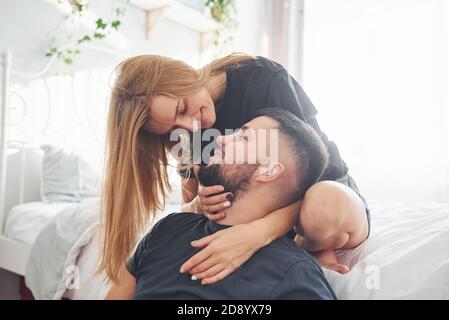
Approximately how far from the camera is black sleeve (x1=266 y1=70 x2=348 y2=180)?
79 cm

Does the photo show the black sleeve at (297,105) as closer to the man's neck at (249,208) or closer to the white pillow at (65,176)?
the man's neck at (249,208)

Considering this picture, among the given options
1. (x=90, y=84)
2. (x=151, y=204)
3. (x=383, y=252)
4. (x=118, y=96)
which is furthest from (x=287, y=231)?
(x=90, y=84)

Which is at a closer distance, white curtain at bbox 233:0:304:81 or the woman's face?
the woman's face

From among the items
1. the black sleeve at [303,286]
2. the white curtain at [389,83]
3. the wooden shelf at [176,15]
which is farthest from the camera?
the white curtain at [389,83]

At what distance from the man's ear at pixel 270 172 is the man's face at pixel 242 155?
11mm

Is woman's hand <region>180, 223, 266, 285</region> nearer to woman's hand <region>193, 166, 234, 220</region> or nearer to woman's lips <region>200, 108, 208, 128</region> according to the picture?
woman's hand <region>193, 166, 234, 220</region>

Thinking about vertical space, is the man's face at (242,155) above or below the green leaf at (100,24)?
below

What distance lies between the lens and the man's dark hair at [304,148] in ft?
2.38

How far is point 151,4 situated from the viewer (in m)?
1.33

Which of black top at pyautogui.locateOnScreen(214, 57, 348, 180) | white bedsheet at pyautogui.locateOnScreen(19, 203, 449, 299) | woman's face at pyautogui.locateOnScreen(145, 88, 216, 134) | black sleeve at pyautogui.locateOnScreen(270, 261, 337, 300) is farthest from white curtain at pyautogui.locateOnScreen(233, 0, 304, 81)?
Answer: black sleeve at pyautogui.locateOnScreen(270, 261, 337, 300)

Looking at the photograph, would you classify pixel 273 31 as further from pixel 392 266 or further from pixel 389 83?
pixel 392 266

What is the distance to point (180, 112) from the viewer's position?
2.68 feet

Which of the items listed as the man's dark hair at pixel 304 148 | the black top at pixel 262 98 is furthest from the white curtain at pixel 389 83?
the man's dark hair at pixel 304 148

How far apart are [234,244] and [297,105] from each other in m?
0.31
